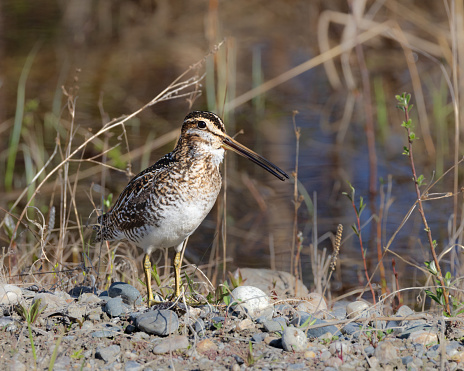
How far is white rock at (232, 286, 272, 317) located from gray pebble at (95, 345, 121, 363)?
722 millimetres

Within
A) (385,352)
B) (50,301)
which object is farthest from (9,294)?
(385,352)

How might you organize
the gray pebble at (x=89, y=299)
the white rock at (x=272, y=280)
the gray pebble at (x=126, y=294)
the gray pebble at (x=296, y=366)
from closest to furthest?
1. the gray pebble at (x=296, y=366)
2. the gray pebble at (x=89, y=299)
3. the gray pebble at (x=126, y=294)
4. the white rock at (x=272, y=280)

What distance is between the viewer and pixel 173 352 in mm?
3918

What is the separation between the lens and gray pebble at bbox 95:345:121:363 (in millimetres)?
3838

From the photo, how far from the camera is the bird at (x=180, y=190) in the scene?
484 cm

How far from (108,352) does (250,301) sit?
87 centimetres

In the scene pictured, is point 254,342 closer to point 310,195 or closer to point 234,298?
point 234,298

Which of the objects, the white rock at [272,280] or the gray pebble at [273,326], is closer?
the gray pebble at [273,326]

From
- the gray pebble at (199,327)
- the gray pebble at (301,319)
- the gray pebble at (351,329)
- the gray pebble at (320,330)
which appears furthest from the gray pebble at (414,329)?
the gray pebble at (199,327)

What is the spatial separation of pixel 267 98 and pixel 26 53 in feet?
11.6

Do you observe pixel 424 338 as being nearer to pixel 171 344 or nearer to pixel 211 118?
pixel 171 344

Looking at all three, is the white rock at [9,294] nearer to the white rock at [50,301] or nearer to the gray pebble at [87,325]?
the white rock at [50,301]

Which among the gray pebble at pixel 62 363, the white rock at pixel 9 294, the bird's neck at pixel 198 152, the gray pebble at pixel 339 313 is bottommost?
the gray pebble at pixel 339 313

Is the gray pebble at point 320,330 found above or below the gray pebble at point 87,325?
below
